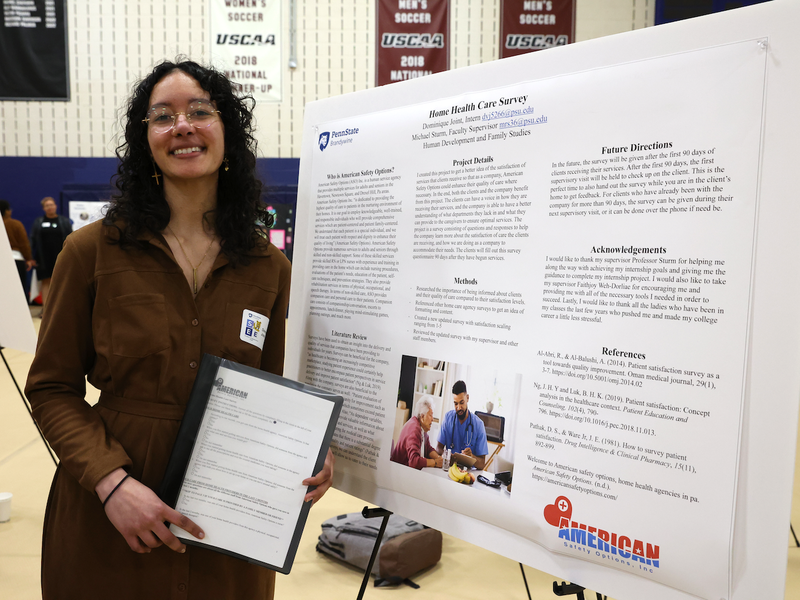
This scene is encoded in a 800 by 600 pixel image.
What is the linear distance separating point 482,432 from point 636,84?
0.78m

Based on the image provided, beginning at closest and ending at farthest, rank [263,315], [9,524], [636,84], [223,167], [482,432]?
1. [636,84]
2. [482,432]
3. [263,315]
4. [223,167]
5. [9,524]

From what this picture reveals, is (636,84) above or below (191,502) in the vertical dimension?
above

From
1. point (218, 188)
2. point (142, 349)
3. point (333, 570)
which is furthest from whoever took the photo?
point (333, 570)

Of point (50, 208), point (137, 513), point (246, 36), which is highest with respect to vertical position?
point (246, 36)

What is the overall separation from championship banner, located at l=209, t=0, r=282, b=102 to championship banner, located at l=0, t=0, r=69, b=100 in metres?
2.42

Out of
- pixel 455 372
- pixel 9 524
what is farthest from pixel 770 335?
pixel 9 524

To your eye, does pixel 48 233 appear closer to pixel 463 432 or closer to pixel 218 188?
pixel 218 188

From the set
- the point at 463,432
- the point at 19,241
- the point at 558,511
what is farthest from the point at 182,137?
the point at 19,241

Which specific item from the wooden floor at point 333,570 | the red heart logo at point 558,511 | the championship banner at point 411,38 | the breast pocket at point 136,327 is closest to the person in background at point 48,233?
the championship banner at point 411,38

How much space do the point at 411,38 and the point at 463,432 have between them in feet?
27.6

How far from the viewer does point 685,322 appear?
3.29 feet

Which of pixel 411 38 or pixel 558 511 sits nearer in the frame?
pixel 558 511

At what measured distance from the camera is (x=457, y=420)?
130 centimetres

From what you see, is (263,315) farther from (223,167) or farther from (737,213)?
(737,213)
